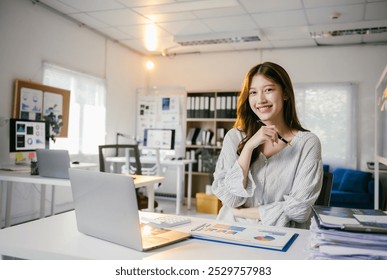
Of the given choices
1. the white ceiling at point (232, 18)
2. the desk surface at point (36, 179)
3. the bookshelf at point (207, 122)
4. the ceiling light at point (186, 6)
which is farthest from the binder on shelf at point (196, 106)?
the desk surface at point (36, 179)

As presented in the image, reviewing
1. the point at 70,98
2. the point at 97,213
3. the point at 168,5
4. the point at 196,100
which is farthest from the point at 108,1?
the point at 97,213

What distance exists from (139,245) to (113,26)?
4.24 meters

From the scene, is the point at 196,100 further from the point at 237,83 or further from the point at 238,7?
the point at 238,7

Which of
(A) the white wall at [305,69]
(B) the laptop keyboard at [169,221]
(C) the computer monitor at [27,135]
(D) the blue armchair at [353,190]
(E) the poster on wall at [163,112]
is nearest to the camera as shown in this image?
(B) the laptop keyboard at [169,221]

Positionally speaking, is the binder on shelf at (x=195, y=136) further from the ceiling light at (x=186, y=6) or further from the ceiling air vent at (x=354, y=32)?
the ceiling air vent at (x=354, y=32)

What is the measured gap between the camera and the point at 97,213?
3.04 feet

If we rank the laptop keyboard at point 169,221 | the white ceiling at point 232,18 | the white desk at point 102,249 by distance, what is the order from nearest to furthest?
the white desk at point 102,249, the laptop keyboard at point 169,221, the white ceiling at point 232,18

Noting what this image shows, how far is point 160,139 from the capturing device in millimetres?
5039

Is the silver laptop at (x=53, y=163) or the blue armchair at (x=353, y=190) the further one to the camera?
the blue armchair at (x=353, y=190)

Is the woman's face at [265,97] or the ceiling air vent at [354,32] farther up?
the ceiling air vent at [354,32]

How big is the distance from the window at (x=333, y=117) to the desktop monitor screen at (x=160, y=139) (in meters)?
2.02

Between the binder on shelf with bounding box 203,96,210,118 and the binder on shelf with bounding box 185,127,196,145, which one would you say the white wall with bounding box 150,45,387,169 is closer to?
the binder on shelf with bounding box 203,96,210,118

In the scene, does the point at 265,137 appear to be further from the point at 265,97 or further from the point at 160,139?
the point at 160,139

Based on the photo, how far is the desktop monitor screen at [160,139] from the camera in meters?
4.98
